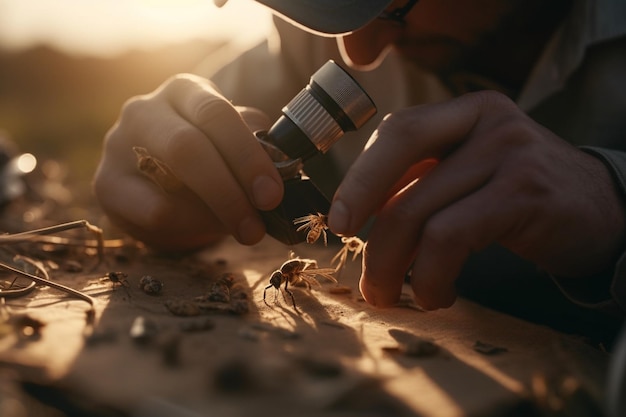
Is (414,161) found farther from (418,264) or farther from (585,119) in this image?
(585,119)

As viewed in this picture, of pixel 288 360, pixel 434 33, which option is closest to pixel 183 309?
pixel 288 360

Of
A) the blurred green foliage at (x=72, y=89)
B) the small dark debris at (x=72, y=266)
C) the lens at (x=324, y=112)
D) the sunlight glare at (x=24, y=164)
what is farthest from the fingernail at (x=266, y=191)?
the blurred green foliage at (x=72, y=89)

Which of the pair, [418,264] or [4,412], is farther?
[418,264]

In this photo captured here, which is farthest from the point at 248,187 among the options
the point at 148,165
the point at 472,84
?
the point at 472,84

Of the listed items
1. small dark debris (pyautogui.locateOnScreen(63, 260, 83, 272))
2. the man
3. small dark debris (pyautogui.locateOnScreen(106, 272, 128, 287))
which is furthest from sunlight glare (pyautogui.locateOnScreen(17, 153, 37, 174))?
small dark debris (pyautogui.locateOnScreen(106, 272, 128, 287))

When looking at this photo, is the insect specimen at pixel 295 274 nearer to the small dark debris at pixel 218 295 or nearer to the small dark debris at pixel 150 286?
the small dark debris at pixel 218 295

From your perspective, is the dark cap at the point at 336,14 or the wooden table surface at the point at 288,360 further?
the dark cap at the point at 336,14

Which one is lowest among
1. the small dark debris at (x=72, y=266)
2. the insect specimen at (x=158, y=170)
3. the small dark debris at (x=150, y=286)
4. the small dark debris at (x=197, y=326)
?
the small dark debris at (x=72, y=266)
